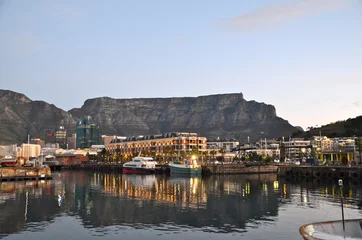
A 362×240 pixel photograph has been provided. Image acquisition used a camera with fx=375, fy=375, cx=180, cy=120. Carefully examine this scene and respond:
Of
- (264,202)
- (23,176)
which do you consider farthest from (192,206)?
(23,176)

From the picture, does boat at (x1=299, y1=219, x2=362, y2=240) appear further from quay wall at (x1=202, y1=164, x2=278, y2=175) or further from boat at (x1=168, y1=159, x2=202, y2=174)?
quay wall at (x1=202, y1=164, x2=278, y2=175)

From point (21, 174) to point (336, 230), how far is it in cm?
10768

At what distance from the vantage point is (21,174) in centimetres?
11581

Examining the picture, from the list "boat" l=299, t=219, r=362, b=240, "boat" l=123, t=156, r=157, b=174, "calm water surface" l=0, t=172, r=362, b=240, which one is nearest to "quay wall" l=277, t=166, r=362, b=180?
"calm water surface" l=0, t=172, r=362, b=240

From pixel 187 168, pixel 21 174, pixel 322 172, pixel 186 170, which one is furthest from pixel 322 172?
→ pixel 21 174

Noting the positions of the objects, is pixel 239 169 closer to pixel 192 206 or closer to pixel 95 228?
pixel 192 206

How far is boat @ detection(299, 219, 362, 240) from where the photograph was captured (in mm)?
26513

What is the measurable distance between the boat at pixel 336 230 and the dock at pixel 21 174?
10278 cm

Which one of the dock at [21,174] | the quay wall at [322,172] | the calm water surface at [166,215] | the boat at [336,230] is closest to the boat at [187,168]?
the quay wall at [322,172]

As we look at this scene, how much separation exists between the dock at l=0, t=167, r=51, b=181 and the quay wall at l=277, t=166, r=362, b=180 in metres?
80.9

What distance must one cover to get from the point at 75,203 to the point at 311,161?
12523cm

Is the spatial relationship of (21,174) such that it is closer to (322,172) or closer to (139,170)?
(139,170)

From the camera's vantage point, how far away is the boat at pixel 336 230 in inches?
1044

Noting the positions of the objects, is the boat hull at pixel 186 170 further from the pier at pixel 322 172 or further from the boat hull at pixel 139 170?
the pier at pixel 322 172
